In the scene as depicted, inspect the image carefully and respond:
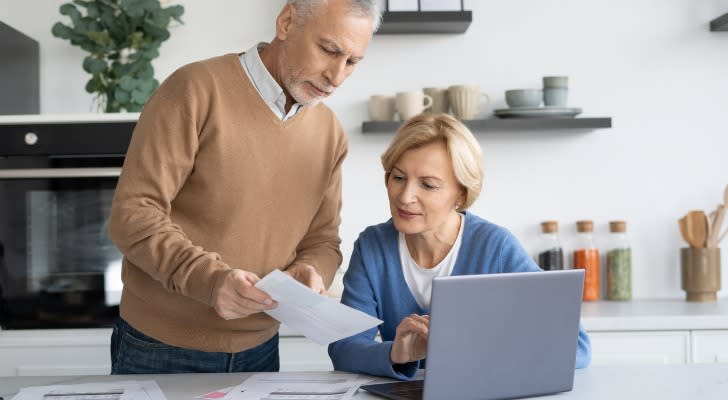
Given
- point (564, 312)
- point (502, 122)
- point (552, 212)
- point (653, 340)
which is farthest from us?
point (552, 212)

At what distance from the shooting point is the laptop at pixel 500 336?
4.60ft

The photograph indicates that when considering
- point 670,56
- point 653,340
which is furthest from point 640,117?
point 653,340

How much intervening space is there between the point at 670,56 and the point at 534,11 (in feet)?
1.78

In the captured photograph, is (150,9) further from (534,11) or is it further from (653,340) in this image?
(653,340)

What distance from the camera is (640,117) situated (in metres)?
3.39

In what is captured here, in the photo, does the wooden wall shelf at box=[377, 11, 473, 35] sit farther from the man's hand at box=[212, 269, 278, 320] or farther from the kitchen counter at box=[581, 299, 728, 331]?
the man's hand at box=[212, 269, 278, 320]

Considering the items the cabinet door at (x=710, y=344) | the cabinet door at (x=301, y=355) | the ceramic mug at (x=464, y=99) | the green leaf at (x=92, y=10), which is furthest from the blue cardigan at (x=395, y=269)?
the green leaf at (x=92, y=10)

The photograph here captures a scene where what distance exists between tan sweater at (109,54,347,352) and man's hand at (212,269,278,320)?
74mm

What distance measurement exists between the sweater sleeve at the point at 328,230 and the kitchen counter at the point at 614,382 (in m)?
0.35

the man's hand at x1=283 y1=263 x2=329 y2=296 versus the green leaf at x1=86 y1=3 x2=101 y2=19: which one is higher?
the green leaf at x1=86 y1=3 x2=101 y2=19

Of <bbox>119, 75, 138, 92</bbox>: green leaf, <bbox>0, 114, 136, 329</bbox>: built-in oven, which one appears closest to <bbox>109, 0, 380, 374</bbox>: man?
<bbox>0, 114, 136, 329</bbox>: built-in oven

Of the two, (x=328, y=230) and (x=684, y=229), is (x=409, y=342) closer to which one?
(x=328, y=230)

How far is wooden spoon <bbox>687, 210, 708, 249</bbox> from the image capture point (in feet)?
10.6

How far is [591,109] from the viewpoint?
3.38 meters
